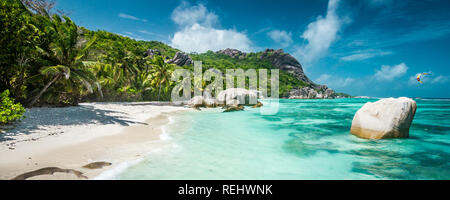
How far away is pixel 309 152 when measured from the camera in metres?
6.30

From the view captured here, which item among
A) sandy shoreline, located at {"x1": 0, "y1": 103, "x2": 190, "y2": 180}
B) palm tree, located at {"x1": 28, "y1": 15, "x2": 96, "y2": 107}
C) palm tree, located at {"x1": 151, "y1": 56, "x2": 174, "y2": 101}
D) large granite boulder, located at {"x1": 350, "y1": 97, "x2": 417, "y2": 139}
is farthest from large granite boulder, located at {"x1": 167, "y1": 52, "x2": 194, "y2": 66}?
large granite boulder, located at {"x1": 350, "y1": 97, "x2": 417, "y2": 139}

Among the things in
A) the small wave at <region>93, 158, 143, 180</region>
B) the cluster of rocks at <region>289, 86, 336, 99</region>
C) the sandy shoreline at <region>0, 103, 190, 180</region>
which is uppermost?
the cluster of rocks at <region>289, 86, 336, 99</region>

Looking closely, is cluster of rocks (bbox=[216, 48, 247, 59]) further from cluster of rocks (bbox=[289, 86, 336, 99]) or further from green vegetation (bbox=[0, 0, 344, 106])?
green vegetation (bbox=[0, 0, 344, 106])

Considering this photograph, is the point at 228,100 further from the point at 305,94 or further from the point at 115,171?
the point at 305,94

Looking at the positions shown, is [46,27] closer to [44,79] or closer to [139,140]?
[44,79]

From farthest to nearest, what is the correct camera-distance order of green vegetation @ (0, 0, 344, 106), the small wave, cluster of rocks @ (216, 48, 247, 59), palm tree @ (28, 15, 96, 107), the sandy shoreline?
cluster of rocks @ (216, 48, 247, 59)
palm tree @ (28, 15, 96, 107)
green vegetation @ (0, 0, 344, 106)
the sandy shoreline
the small wave

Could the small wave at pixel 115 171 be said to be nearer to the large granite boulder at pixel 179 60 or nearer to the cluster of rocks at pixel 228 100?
the cluster of rocks at pixel 228 100

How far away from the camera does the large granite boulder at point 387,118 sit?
279 inches

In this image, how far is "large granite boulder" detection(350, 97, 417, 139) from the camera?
7.10 metres

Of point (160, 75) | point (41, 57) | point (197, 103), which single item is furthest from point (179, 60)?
point (41, 57)

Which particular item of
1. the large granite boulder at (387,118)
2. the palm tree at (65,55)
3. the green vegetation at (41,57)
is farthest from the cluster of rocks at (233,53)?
the large granite boulder at (387,118)

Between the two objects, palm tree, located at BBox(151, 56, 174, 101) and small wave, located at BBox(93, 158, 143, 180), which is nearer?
small wave, located at BBox(93, 158, 143, 180)

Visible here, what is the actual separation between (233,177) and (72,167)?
11.2 feet
